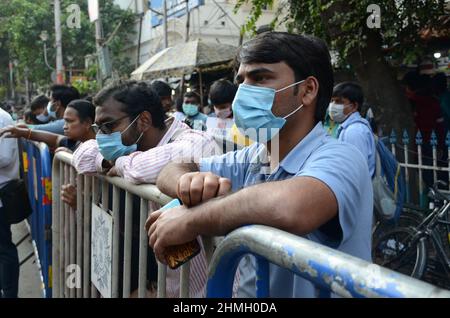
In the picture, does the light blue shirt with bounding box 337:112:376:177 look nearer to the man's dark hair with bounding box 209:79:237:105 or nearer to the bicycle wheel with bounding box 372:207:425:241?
the bicycle wheel with bounding box 372:207:425:241

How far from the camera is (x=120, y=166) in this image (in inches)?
79.6

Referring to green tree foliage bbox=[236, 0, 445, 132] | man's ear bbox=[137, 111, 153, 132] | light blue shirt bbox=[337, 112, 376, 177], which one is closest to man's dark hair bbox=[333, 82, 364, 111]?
light blue shirt bbox=[337, 112, 376, 177]

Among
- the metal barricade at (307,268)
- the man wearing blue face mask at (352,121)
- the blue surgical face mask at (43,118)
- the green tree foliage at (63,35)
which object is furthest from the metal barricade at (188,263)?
the green tree foliage at (63,35)

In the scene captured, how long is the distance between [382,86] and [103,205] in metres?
4.12

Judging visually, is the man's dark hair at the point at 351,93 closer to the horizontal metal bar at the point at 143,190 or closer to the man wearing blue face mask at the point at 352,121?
the man wearing blue face mask at the point at 352,121

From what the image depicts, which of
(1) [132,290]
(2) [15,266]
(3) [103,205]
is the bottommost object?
(2) [15,266]

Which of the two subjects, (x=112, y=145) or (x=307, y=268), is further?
(x=112, y=145)

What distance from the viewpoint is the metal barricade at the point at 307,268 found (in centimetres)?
72

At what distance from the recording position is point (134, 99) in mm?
2609

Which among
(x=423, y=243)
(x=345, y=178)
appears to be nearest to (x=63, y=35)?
(x=423, y=243)

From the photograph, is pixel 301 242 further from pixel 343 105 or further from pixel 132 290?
pixel 343 105

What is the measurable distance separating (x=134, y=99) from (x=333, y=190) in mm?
1646

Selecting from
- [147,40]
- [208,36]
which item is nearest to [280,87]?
[208,36]

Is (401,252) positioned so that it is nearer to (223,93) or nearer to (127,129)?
(223,93)
